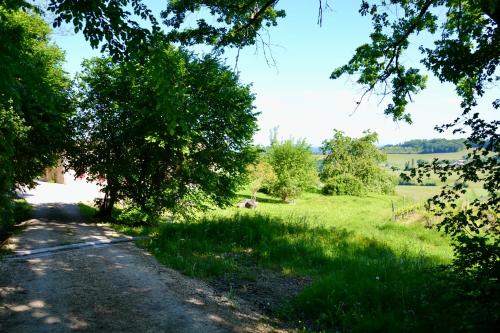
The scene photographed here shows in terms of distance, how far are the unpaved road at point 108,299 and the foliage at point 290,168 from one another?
97.3 feet

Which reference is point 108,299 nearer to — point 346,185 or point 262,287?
point 262,287

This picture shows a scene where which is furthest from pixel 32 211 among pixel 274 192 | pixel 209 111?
pixel 274 192

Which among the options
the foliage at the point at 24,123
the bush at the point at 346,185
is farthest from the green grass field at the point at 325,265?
the bush at the point at 346,185

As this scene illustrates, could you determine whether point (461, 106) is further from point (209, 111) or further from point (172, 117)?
point (209, 111)

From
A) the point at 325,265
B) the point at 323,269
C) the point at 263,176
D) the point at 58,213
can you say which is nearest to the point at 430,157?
the point at 325,265

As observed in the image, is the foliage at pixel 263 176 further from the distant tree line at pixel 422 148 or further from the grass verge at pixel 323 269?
the distant tree line at pixel 422 148

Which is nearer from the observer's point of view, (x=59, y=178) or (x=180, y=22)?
(x=180, y=22)

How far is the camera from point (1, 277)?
7.71 m

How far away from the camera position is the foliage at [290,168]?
39.0 meters

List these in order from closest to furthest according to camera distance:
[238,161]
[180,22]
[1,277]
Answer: [1,277], [180,22], [238,161]

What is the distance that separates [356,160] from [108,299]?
44.8 m

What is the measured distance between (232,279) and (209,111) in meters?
10.4

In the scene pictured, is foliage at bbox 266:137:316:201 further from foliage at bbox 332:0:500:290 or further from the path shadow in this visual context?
foliage at bbox 332:0:500:290

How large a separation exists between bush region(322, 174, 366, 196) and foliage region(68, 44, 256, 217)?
97.7 ft
